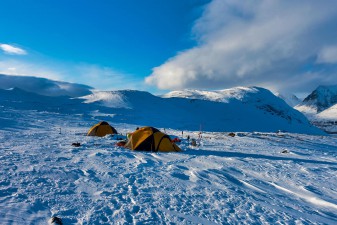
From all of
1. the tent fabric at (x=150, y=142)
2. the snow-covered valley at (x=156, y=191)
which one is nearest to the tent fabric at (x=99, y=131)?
the tent fabric at (x=150, y=142)

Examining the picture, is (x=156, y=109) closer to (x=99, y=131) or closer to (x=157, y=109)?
(x=157, y=109)

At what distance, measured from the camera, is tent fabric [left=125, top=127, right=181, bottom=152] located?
1719cm

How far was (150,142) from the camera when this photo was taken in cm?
1720

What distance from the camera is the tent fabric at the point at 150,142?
17188 mm

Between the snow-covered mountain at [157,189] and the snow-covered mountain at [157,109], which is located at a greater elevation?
the snow-covered mountain at [157,109]

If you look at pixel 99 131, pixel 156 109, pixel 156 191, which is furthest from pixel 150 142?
pixel 156 109

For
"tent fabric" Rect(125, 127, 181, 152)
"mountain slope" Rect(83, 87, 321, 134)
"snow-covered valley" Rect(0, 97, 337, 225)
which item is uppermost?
"mountain slope" Rect(83, 87, 321, 134)

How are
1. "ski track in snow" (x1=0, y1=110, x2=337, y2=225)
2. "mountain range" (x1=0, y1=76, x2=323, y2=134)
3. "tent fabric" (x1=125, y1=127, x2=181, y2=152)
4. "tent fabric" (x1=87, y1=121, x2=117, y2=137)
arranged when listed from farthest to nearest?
"mountain range" (x1=0, y1=76, x2=323, y2=134) < "tent fabric" (x1=87, y1=121, x2=117, y2=137) < "tent fabric" (x1=125, y1=127, x2=181, y2=152) < "ski track in snow" (x1=0, y1=110, x2=337, y2=225)

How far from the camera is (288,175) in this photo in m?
12.3

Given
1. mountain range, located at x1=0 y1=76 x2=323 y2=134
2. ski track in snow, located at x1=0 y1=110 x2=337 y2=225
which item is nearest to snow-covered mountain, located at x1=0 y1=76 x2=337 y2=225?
ski track in snow, located at x1=0 y1=110 x2=337 y2=225

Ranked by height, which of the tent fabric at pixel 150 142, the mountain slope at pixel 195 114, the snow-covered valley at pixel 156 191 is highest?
the mountain slope at pixel 195 114

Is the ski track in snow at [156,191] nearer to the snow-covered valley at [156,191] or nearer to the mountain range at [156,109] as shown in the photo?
the snow-covered valley at [156,191]

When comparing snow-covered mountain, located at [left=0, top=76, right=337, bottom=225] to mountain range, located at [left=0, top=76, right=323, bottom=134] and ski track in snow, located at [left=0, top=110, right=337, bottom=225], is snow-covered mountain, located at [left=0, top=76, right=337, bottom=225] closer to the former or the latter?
ski track in snow, located at [left=0, top=110, right=337, bottom=225]

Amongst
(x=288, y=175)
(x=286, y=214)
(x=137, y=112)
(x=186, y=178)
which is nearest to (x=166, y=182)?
(x=186, y=178)
